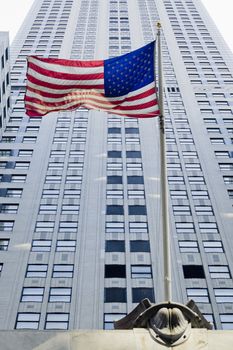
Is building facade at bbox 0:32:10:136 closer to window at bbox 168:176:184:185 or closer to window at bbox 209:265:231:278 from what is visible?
window at bbox 168:176:184:185

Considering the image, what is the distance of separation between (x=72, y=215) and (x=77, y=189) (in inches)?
162

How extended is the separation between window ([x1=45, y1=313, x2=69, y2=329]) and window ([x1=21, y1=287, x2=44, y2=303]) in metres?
1.77

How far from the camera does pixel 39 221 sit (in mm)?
44812

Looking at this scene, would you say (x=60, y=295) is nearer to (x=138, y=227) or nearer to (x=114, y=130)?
(x=138, y=227)

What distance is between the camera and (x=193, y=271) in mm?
39594

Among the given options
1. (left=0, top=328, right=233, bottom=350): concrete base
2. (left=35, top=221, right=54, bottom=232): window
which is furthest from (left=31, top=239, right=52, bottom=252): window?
(left=0, top=328, right=233, bottom=350): concrete base

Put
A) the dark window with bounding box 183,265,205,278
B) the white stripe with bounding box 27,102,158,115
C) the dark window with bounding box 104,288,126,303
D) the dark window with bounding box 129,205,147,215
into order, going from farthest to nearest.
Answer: the dark window with bounding box 129,205,147,215 → the dark window with bounding box 183,265,205,278 → the dark window with bounding box 104,288,126,303 → the white stripe with bounding box 27,102,158,115

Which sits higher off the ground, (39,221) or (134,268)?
(39,221)

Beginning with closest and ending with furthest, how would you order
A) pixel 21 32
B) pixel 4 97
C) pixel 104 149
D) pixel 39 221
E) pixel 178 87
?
pixel 39 221 < pixel 104 149 < pixel 4 97 < pixel 178 87 < pixel 21 32

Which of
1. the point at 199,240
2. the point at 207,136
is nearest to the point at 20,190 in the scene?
the point at 199,240

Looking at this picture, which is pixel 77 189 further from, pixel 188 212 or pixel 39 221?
pixel 188 212

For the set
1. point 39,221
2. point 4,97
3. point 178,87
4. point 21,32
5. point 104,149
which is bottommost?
point 39,221

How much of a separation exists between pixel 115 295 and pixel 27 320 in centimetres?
659

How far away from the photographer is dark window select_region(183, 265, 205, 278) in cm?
3917
